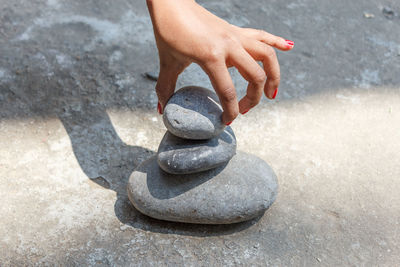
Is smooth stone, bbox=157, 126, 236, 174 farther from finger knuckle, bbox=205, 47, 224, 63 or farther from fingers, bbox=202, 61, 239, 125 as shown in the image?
finger knuckle, bbox=205, 47, 224, 63

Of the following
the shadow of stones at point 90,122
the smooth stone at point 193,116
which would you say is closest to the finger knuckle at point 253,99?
the smooth stone at point 193,116

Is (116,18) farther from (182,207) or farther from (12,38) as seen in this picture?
(182,207)

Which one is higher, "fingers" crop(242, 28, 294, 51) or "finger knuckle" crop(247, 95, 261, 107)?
"fingers" crop(242, 28, 294, 51)

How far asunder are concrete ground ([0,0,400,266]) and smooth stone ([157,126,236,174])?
0.85 feet

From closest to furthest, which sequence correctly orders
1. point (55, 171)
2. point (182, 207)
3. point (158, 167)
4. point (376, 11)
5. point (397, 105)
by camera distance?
point (182, 207)
point (158, 167)
point (55, 171)
point (397, 105)
point (376, 11)

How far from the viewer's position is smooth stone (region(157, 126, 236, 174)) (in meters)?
1.56

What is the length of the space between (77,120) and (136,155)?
368 millimetres

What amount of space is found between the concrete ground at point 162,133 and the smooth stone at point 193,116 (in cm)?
39

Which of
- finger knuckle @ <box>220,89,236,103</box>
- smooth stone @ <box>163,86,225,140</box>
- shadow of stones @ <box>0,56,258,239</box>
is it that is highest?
finger knuckle @ <box>220,89,236,103</box>

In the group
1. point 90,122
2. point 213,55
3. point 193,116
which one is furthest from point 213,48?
point 90,122

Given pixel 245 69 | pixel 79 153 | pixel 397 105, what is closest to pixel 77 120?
pixel 79 153

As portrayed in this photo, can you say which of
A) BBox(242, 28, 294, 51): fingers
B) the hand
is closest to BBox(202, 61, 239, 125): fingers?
the hand

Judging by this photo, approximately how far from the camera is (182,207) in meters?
1.59

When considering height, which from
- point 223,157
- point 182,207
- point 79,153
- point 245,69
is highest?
point 245,69
